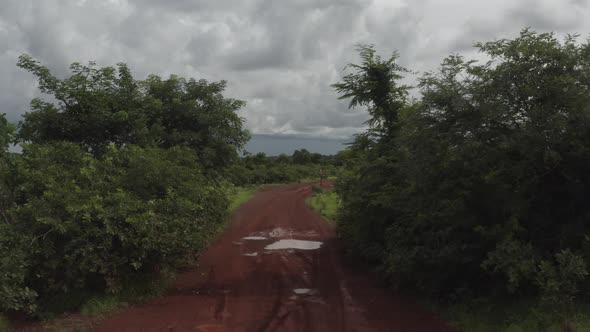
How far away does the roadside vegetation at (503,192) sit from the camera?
7.89 metres

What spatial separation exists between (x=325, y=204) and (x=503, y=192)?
20.4 metres

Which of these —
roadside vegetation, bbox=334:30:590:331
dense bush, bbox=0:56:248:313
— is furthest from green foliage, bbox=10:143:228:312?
roadside vegetation, bbox=334:30:590:331

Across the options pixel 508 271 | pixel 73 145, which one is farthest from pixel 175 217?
pixel 508 271

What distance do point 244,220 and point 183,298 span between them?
13.0m

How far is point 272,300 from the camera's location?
1081 centimetres

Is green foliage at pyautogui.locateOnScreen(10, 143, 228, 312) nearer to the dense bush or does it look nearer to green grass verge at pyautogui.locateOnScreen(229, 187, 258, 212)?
the dense bush

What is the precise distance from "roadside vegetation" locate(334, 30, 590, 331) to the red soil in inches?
40.0

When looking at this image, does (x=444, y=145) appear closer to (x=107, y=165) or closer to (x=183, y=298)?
(x=183, y=298)

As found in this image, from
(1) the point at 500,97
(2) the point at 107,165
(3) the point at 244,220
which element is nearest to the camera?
(1) the point at 500,97

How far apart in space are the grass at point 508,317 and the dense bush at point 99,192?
607 centimetres

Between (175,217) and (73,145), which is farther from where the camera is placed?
(73,145)

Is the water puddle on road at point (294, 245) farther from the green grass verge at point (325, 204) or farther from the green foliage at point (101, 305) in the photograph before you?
the green foliage at point (101, 305)

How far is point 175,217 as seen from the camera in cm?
1094

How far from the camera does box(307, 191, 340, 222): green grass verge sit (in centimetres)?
2557
